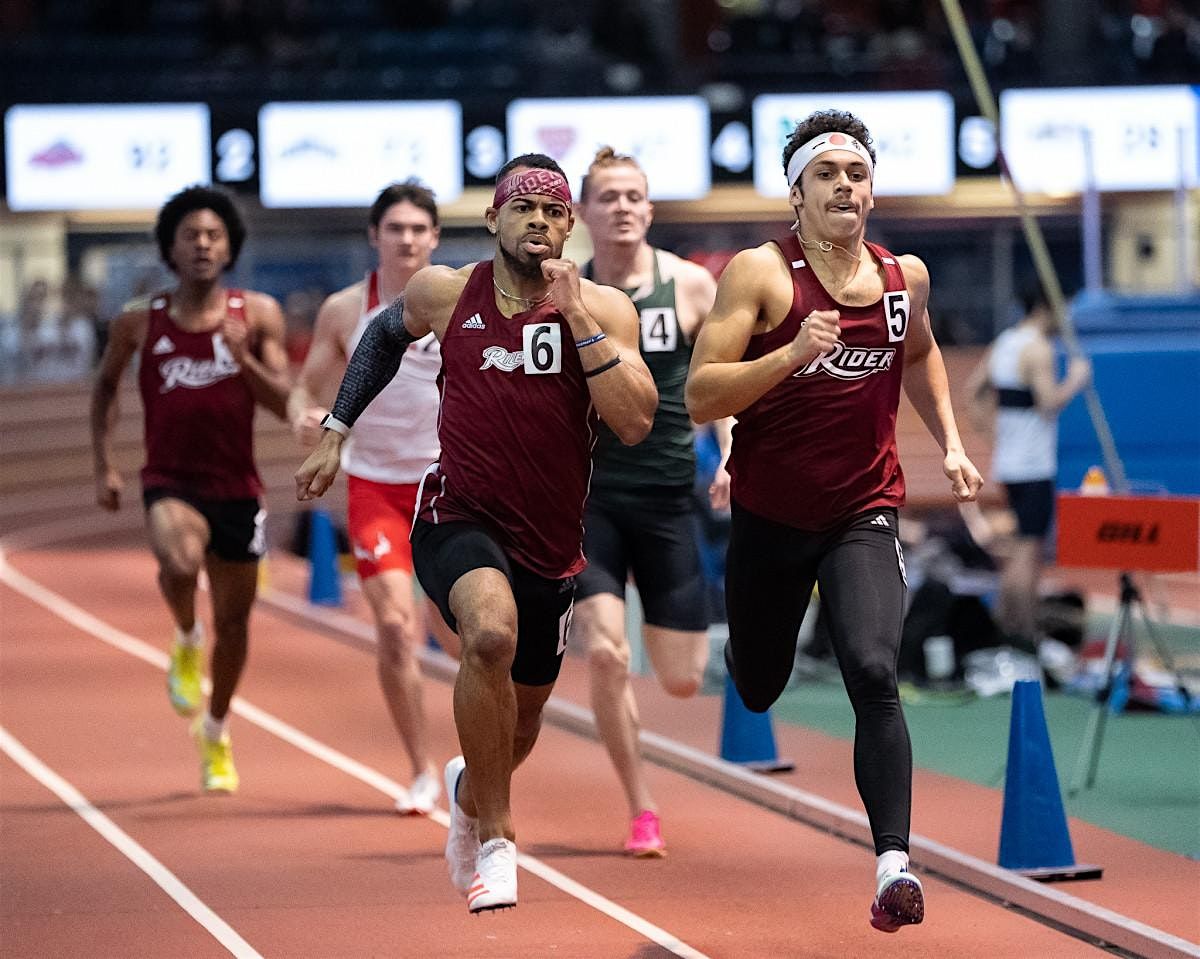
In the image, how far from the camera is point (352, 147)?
2569cm

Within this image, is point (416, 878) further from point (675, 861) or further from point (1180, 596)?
point (1180, 596)

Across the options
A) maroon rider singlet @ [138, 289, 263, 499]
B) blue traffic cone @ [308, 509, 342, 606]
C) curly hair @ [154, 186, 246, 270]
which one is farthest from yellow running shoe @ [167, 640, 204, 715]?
blue traffic cone @ [308, 509, 342, 606]

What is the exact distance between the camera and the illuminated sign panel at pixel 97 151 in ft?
81.5

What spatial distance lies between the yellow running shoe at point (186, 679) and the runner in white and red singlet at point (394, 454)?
994mm

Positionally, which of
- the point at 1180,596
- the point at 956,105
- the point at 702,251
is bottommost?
the point at 1180,596

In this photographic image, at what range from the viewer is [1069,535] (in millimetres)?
8656

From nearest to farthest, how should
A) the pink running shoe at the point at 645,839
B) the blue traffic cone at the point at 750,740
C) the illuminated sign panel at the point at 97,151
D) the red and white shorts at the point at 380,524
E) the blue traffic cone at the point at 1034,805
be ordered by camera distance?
1. the blue traffic cone at the point at 1034,805
2. the pink running shoe at the point at 645,839
3. the red and white shorts at the point at 380,524
4. the blue traffic cone at the point at 750,740
5. the illuminated sign panel at the point at 97,151

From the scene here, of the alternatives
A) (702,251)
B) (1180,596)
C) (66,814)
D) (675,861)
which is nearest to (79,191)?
(702,251)

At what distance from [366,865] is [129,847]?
997mm

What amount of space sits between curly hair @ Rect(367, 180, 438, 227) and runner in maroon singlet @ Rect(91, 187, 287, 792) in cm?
69

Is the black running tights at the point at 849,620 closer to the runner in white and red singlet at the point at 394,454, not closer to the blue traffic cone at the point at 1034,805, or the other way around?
the blue traffic cone at the point at 1034,805

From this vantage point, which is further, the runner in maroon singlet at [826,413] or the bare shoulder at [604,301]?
the bare shoulder at [604,301]

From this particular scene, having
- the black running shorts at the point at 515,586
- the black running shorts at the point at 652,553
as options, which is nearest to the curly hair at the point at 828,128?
the black running shorts at the point at 515,586

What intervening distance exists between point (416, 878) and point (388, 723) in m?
3.84
